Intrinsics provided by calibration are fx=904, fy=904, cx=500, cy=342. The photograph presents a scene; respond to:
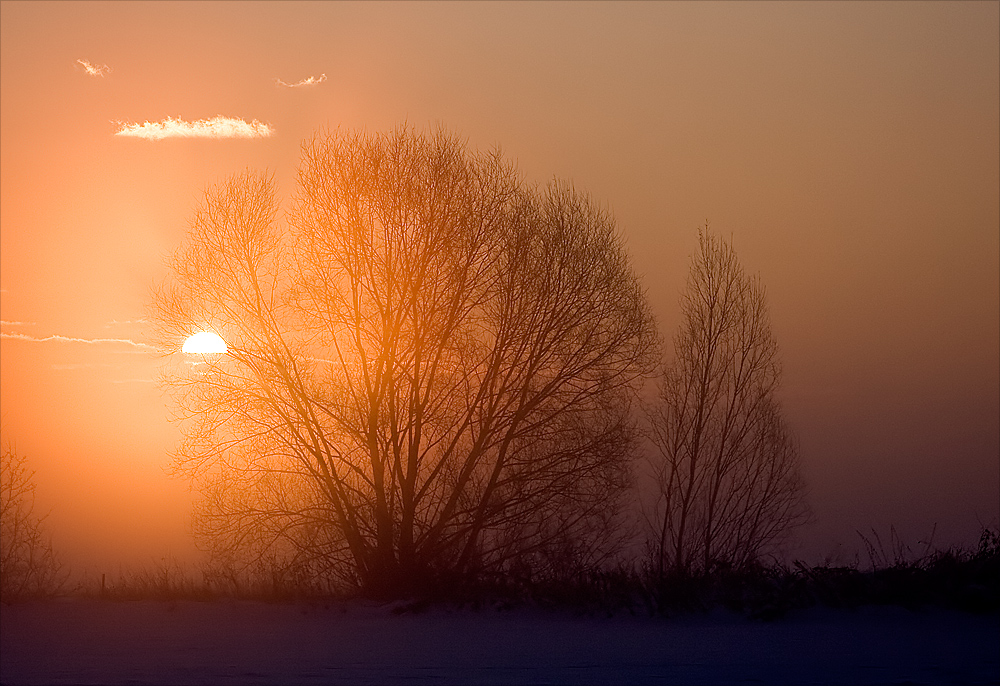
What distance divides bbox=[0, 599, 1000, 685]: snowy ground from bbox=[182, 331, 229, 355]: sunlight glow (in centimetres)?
446

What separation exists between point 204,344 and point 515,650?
8.26 m

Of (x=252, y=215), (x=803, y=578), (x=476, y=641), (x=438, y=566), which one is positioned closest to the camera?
(x=476, y=641)

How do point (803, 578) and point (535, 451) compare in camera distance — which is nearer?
point (803, 578)

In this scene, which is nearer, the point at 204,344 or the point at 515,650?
the point at 515,650

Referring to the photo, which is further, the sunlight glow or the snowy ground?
the sunlight glow

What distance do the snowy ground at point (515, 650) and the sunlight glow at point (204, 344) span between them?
14.6 feet

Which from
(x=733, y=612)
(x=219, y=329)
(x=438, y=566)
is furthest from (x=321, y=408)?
(x=733, y=612)

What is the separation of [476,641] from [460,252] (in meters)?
6.68

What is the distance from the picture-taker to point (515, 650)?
27.6ft

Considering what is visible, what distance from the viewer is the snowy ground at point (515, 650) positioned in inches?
271

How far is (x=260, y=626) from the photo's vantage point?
1080 centimetres

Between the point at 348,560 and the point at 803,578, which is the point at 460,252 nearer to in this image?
the point at 348,560

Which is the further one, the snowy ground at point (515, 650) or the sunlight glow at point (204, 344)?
the sunlight glow at point (204, 344)

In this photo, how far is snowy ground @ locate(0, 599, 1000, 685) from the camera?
689cm
